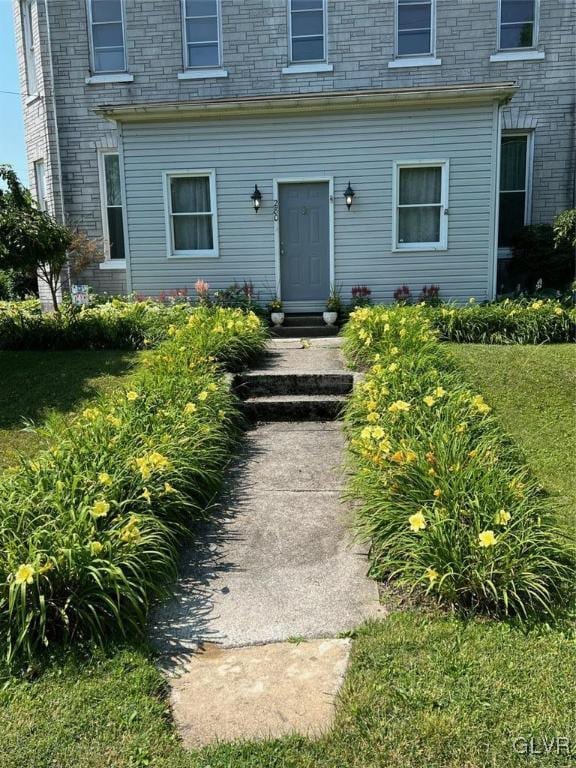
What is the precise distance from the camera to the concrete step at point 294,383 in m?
6.61

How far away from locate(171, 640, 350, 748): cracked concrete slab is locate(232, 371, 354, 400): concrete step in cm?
393

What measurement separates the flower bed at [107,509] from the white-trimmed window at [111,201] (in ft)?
30.4

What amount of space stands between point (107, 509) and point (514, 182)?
12402mm

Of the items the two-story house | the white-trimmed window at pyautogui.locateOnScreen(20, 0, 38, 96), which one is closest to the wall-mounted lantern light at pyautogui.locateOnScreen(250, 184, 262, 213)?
the two-story house

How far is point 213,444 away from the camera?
4902mm

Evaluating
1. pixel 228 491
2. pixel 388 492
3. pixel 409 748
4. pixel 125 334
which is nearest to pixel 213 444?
pixel 228 491

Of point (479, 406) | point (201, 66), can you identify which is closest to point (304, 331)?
point (479, 406)

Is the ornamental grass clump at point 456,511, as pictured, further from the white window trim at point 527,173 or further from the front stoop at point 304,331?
the white window trim at point 527,173

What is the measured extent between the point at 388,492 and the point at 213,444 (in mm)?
1690

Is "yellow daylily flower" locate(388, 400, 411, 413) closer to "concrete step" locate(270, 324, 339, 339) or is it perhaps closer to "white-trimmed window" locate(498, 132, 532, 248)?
"concrete step" locate(270, 324, 339, 339)

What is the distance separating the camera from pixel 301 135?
10844 mm

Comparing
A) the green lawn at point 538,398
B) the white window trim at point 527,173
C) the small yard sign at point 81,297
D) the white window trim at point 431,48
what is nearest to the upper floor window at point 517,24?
the white window trim at point 431,48

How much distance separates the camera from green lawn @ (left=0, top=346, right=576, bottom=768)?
2182mm

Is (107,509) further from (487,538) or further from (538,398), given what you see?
(538,398)
